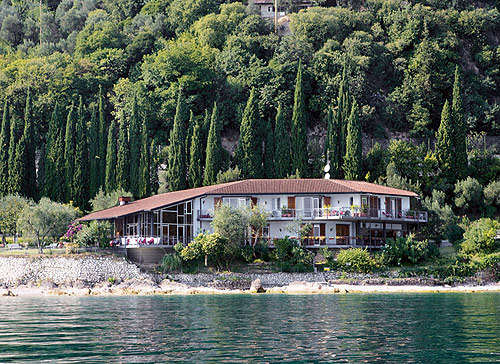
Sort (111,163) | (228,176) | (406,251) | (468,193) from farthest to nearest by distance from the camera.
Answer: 1. (111,163)
2. (468,193)
3. (228,176)
4. (406,251)

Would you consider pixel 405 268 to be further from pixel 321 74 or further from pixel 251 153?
pixel 321 74

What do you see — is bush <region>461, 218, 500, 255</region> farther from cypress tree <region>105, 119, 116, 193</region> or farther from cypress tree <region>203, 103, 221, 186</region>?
cypress tree <region>105, 119, 116, 193</region>

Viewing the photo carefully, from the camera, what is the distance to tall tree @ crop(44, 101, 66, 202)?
76.0 meters

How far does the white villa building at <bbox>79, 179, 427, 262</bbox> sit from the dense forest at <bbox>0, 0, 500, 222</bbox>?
28.6 ft

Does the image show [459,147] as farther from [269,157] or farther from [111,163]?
[111,163]

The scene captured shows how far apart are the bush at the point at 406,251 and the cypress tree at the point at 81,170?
31272mm

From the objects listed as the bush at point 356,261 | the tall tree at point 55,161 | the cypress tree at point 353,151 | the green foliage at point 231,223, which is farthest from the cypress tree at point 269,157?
the tall tree at point 55,161

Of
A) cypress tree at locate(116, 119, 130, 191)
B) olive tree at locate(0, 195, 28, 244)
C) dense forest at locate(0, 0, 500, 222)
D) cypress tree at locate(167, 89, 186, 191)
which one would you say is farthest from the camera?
cypress tree at locate(116, 119, 130, 191)

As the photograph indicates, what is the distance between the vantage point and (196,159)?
74125 millimetres

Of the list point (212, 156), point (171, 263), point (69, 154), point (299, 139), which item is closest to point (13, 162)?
point (69, 154)

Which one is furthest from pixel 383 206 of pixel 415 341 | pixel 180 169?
pixel 415 341

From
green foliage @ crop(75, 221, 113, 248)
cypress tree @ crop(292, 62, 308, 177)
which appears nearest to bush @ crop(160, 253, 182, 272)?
green foliage @ crop(75, 221, 113, 248)

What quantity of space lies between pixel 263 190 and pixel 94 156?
23.4 meters

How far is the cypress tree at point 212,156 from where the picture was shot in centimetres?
7300
